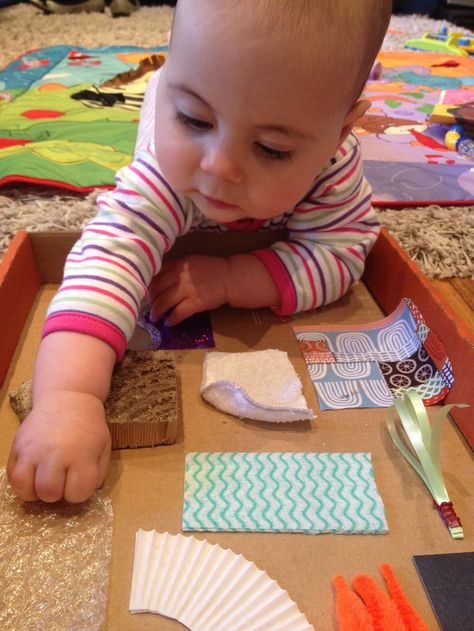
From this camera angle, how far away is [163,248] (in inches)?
25.7

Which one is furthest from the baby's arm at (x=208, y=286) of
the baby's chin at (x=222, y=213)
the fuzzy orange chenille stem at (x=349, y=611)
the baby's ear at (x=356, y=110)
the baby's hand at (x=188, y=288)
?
the fuzzy orange chenille stem at (x=349, y=611)

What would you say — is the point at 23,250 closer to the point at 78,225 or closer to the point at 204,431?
the point at 78,225

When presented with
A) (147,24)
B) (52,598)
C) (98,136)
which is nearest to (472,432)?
(52,598)

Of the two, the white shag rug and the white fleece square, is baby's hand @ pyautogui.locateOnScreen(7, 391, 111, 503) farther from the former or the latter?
the white shag rug

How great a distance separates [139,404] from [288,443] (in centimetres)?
14

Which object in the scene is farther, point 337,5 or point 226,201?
point 226,201

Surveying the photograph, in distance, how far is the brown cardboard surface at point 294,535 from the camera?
407 mm

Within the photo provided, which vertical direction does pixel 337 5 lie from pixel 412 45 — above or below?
above

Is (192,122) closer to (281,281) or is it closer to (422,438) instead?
(281,281)

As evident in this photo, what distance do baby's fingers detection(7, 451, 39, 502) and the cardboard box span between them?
6 cm

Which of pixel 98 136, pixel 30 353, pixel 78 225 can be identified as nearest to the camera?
pixel 30 353

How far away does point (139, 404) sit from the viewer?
51 centimetres

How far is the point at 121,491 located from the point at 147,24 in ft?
7.63

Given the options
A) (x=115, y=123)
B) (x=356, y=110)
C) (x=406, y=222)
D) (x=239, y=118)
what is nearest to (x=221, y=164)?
(x=239, y=118)
